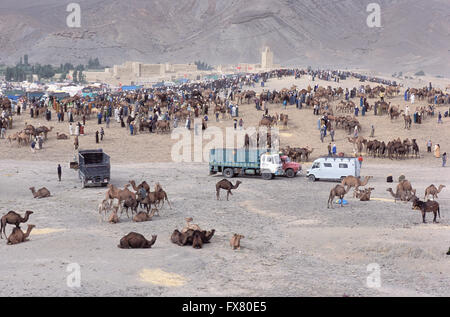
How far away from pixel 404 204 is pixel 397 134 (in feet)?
67.9

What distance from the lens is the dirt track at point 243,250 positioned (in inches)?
548

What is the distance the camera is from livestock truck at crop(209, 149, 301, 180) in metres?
31.4

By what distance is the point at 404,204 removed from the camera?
24.2 meters

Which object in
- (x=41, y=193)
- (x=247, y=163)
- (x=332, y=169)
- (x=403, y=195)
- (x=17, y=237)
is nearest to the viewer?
(x=17, y=237)

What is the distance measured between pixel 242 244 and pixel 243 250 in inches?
27.9

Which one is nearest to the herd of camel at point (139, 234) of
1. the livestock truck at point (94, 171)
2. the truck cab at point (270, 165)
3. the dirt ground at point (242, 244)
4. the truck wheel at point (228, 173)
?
the dirt ground at point (242, 244)

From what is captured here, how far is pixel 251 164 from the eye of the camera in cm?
3161

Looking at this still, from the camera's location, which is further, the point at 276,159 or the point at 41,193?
the point at 276,159

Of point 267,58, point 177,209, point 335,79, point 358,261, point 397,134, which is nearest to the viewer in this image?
point 358,261

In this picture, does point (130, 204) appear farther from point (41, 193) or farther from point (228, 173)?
point (228, 173)

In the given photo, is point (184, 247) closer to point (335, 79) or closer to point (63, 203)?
point (63, 203)

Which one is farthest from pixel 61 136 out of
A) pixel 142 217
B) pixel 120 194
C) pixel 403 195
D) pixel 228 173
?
pixel 403 195

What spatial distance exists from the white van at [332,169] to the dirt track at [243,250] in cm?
294
